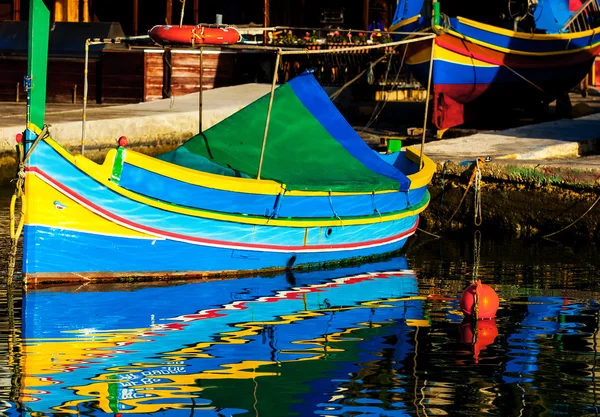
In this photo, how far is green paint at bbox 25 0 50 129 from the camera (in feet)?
36.4

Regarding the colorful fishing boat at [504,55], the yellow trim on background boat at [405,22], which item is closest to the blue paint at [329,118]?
the colorful fishing boat at [504,55]

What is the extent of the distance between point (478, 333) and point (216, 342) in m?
2.05

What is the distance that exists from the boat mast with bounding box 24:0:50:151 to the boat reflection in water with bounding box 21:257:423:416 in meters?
1.47

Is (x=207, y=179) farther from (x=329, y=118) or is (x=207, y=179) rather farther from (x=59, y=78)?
(x=59, y=78)

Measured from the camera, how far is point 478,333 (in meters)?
10.1

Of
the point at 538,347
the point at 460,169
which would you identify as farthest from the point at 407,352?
the point at 460,169

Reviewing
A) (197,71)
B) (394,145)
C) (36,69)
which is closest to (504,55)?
(197,71)

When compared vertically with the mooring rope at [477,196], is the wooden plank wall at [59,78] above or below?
above

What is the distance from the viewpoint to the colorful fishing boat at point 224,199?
11.3 meters

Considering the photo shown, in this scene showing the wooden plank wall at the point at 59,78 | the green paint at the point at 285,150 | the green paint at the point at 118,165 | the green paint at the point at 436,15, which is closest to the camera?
the green paint at the point at 118,165

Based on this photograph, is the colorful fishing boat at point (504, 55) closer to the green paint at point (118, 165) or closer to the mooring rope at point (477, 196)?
the mooring rope at point (477, 196)

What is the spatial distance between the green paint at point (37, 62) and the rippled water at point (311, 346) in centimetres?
157

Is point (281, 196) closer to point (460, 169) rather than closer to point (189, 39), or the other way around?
point (189, 39)

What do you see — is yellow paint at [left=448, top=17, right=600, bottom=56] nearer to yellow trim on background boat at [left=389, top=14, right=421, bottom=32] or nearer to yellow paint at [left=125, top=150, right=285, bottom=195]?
yellow trim on background boat at [left=389, top=14, right=421, bottom=32]
